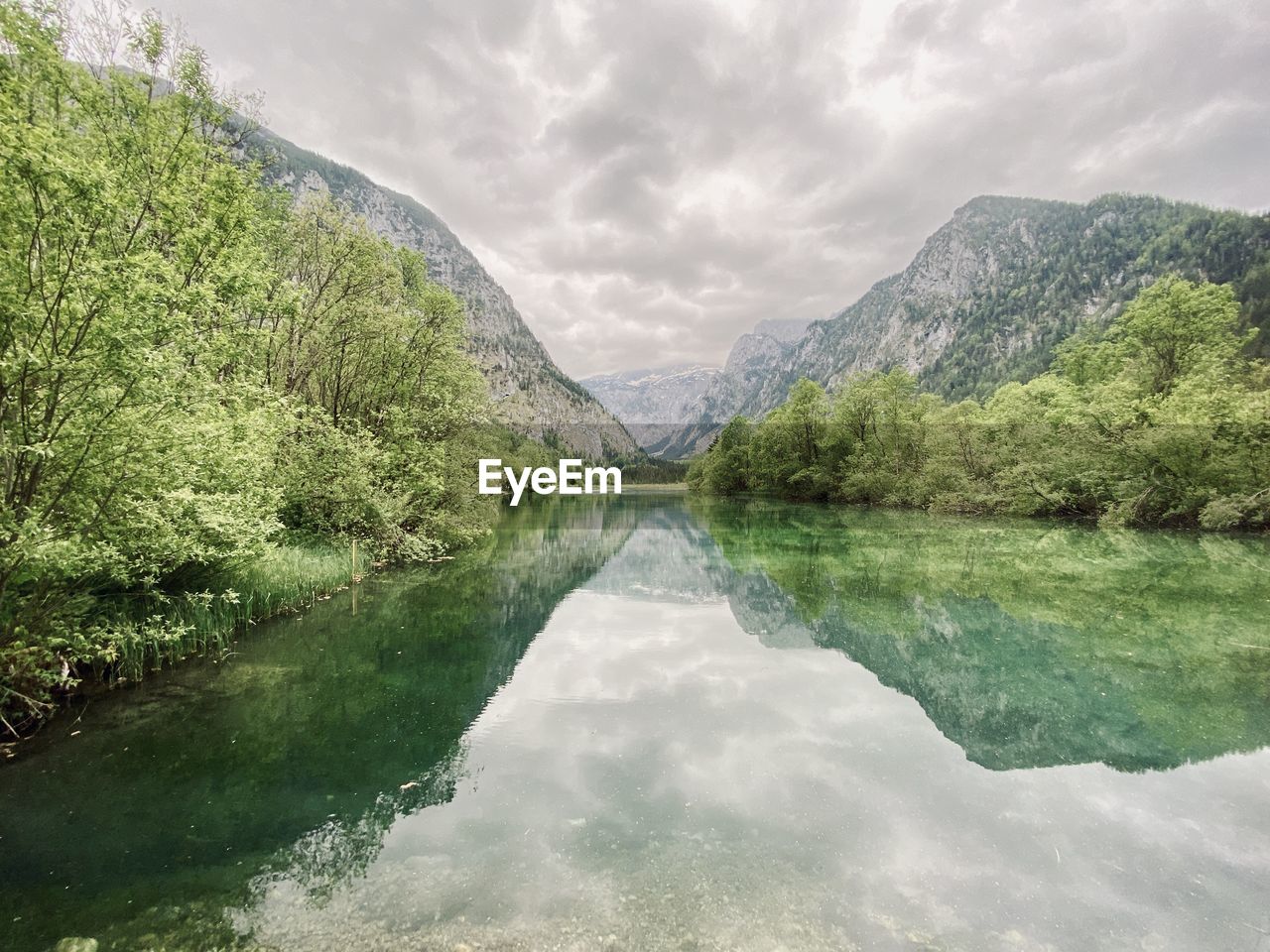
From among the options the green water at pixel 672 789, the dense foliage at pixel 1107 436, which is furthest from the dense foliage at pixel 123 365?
the dense foliage at pixel 1107 436

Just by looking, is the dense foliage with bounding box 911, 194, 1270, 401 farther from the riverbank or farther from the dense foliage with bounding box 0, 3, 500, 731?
the dense foliage with bounding box 0, 3, 500, 731

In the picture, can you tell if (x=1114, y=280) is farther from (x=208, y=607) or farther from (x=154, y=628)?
(x=154, y=628)

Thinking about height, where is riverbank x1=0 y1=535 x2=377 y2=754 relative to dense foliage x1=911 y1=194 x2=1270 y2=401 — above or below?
below

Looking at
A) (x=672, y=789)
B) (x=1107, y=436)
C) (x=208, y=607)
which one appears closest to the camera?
(x=672, y=789)

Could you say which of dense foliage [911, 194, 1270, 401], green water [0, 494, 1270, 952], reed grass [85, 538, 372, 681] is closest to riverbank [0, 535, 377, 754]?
reed grass [85, 538, 372, 681]

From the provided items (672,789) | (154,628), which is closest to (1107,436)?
(672,789)
